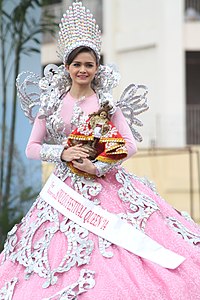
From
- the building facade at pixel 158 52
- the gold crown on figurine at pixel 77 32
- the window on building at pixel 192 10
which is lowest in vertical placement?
the gold crown on figurine at pixel 77 32

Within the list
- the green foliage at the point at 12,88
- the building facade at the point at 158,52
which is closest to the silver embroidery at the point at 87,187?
the green foliage at the point at 12,88

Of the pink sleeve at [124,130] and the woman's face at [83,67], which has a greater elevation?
the woman's face at [83,67]

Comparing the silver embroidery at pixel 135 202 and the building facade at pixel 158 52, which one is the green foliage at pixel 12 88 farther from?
the building facade at pixel 158 52

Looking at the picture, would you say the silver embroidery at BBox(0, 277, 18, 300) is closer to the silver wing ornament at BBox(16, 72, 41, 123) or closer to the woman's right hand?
the woman's right hand

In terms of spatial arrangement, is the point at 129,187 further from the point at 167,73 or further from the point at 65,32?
the point at 167,73

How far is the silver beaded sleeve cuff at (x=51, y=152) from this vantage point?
164 inches

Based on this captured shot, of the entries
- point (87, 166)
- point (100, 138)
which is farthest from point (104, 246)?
point (100, 138)

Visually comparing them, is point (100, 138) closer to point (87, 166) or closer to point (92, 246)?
point (87, 166)

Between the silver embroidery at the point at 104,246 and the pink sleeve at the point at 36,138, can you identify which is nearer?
the silver embroidery at the point at 104,246

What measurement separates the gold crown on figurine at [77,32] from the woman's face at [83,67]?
0.14ft

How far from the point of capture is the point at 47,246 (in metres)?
4.04

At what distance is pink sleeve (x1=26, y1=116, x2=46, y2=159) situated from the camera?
4312 millimetres

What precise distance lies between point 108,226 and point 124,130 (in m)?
0.50

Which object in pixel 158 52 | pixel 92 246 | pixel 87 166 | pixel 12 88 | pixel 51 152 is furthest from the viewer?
pixel 158 52
